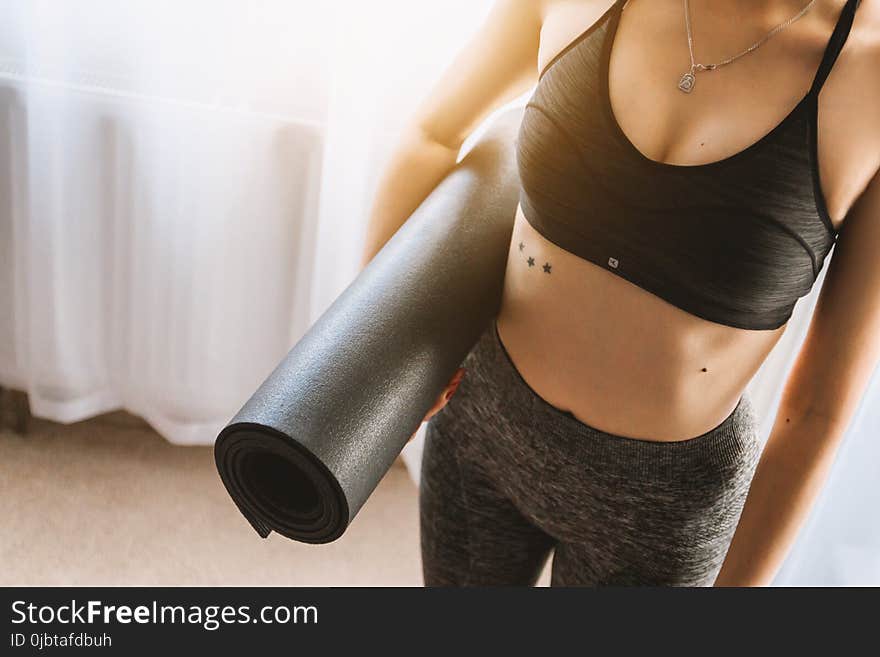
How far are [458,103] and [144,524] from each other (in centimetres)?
130

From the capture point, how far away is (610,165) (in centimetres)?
73

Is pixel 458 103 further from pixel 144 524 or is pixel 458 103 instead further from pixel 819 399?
pixel 144 524

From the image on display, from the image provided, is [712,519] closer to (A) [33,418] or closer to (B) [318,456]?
(B) [318,456]

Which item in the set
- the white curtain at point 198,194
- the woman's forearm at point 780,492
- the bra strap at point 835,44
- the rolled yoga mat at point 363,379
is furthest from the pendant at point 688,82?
the white curtain at point 198,194

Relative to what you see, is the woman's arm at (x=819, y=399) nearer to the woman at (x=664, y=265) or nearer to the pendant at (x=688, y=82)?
the woman at (x=664, y=265)

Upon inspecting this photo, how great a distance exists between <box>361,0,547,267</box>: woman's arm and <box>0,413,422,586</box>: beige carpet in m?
1.02

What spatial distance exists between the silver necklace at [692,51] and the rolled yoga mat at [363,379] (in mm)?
227

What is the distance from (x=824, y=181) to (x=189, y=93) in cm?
117

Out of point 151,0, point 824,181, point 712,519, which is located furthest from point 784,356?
point 151,0

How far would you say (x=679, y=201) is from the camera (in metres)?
0.71

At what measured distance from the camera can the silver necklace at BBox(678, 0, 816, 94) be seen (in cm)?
70

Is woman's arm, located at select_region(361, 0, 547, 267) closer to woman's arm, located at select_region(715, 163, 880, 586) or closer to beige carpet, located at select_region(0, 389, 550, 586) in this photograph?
woman's arm, located at select_region(715, 163, 880, 586)

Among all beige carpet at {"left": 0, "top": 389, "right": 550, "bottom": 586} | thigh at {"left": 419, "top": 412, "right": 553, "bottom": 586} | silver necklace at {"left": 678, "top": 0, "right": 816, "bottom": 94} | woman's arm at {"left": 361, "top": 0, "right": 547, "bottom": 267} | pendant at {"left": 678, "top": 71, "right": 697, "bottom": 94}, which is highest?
silver necklace at {"left": 678, "top": 0, "right": 816, "bottom": 94}

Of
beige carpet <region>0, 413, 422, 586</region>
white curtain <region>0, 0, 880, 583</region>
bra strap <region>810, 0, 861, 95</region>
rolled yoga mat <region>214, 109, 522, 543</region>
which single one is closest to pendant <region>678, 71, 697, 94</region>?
bra strap <region>810, 0, 861, 95</region>
